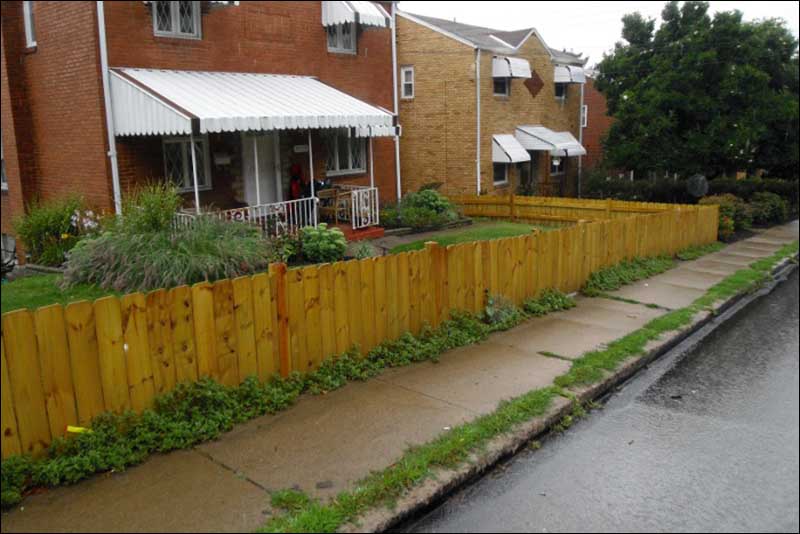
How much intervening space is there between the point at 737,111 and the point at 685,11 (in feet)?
13.3

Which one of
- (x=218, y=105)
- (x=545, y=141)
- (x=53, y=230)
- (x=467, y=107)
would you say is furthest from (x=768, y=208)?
(x=53, y=230)

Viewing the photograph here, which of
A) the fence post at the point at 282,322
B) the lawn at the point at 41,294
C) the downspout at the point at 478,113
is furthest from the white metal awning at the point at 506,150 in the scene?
the fence post at the point at 282,322

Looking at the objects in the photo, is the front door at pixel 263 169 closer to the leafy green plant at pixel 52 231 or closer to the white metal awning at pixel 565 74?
the leafy green plant at pixel 52 231

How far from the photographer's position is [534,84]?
79.8ft

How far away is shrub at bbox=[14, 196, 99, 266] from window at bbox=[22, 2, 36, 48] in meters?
3.64

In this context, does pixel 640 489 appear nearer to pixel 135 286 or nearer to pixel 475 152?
pixel 135 286

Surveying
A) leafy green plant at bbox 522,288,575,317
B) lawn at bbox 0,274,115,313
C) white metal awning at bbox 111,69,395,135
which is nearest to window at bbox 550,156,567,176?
white metal awning at bbox 111,69,395,135

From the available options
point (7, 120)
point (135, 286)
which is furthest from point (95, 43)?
point (135, 286)

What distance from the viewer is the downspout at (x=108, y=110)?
39.2 ft

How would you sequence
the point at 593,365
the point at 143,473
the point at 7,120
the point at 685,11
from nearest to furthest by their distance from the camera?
the point at 143,473
the point at 593,365
the point at 7,120
the point at 685,11

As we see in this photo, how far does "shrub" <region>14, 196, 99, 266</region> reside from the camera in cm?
1175

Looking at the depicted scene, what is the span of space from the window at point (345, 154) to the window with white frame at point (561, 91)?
1156cm

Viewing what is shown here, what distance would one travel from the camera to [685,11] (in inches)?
882

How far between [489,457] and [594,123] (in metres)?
28.1
